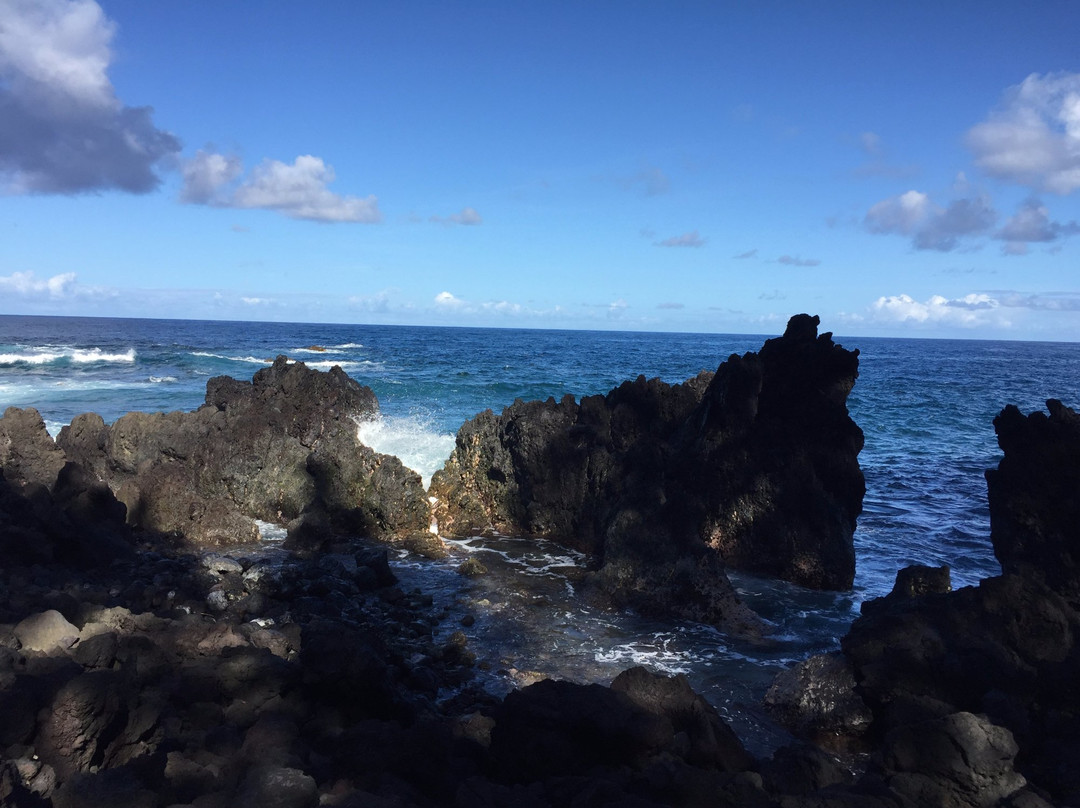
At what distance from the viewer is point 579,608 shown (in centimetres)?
1063

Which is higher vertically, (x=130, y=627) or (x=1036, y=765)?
(x=130, y=627)

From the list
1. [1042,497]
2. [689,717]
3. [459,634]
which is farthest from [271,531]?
[1042,497]

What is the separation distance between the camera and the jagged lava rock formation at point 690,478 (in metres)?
11.1

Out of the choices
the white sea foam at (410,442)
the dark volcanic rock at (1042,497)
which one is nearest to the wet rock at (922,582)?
the dark volcanic rock at (1042,497)

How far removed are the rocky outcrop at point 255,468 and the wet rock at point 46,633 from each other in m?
6.54

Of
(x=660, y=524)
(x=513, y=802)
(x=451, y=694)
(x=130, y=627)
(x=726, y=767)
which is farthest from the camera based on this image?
(x=660, y=524)

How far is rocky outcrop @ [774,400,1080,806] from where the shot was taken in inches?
221

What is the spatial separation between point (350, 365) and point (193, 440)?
1362 inches

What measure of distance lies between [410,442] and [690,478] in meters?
9.62

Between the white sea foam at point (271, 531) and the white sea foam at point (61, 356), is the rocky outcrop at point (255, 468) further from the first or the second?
the white sea foam at point (61, 356)

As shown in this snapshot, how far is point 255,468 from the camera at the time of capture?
1471 centimetres

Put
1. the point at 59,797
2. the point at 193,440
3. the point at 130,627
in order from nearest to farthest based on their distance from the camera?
1. the point at 59,797
2. the point at 130,627
3. the point at 193,440

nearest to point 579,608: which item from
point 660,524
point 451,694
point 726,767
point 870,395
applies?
point 660,524

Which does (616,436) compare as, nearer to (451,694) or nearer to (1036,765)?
(451,694)
